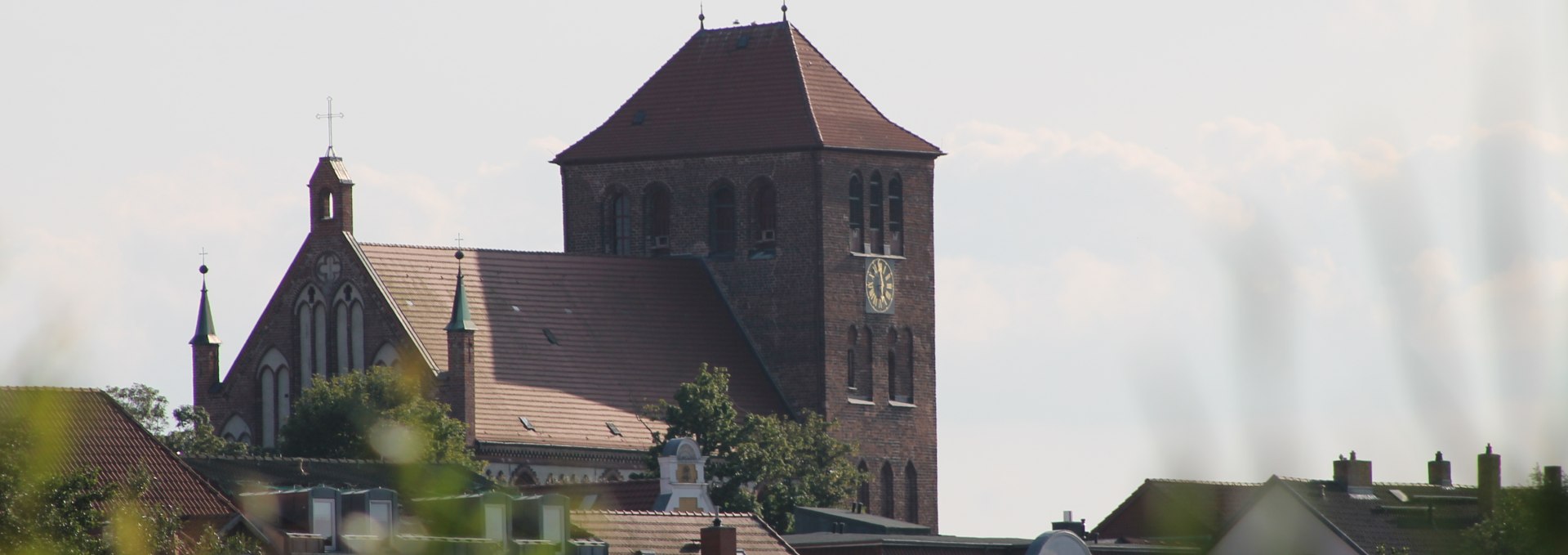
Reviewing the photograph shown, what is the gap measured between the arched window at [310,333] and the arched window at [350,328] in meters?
0.45

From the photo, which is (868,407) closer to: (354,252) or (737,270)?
(737,270)

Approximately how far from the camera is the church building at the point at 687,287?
252 ft

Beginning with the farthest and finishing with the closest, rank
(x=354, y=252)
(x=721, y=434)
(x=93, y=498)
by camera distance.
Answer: (x=354, y=252), (x=721, y=434), (x=93, y=498)

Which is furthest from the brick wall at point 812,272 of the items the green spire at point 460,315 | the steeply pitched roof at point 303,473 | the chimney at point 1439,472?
the chimney at point 1439,472

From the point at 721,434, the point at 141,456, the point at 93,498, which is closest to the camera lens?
the point at 93,498

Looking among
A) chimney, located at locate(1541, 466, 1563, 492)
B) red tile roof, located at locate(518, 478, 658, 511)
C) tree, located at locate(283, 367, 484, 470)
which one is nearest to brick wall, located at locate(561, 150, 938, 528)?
tree, located at locate(283, 367, 484, 470)

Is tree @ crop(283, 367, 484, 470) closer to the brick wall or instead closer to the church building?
the church building

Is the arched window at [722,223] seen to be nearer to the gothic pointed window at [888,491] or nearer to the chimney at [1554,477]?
the gothic pointed window at [888,491]

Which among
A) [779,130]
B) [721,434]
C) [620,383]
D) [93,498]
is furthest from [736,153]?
[93,498]

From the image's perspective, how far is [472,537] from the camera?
113ft

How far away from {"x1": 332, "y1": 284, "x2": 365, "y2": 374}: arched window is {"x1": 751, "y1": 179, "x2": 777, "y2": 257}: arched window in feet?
38.6

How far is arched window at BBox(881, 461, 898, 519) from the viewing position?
81.4 meters

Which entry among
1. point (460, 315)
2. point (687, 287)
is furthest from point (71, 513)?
point (687, 287)

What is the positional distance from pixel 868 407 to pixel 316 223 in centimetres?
1555
